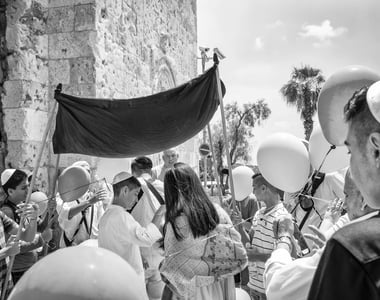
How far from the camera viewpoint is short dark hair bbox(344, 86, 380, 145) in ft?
3.01

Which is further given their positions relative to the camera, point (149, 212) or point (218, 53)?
point (149, 212)

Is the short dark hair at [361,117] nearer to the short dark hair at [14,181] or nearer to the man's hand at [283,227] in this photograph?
the man's hand at [283,227]

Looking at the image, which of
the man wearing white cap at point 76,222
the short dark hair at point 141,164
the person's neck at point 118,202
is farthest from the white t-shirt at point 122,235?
the short dark hair at point 141,164

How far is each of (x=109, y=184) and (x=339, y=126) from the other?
2.72 metres

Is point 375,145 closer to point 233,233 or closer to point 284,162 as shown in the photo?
point 233,233

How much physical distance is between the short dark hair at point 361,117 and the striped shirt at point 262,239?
1.92 meters

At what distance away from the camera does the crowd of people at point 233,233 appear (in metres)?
0.79

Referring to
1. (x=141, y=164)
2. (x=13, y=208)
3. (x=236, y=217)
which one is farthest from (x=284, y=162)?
(x=13, y=208)

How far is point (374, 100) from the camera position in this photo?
91 centimetres

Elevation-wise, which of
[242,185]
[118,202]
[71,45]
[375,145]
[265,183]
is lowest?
[242,185]

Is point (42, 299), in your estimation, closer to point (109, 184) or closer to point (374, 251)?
point (374, 251)

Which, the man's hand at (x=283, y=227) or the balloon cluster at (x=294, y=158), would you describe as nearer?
the man's hand at (x=283, y=227)

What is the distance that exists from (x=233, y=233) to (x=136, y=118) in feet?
4.13

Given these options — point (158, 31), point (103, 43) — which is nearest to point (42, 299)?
point (103, 43)
